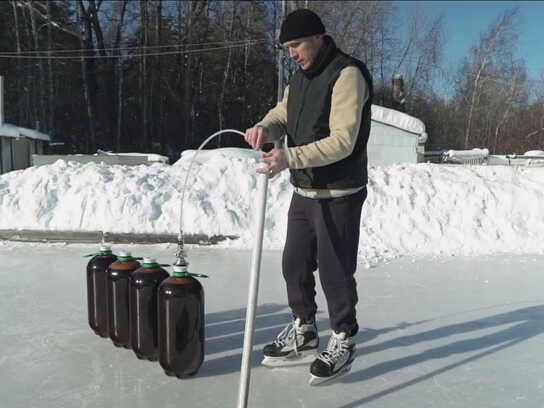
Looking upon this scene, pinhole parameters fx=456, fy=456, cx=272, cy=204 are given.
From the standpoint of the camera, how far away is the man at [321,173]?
192cm

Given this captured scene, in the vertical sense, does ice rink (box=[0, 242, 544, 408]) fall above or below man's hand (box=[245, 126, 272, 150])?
below

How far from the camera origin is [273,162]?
1.82 metres

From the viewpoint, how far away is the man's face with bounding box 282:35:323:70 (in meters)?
2.00

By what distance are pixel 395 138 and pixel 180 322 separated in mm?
9818

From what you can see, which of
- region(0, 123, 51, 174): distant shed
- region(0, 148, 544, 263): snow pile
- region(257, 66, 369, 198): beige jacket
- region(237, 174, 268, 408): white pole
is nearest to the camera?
region(237, 174, 268, 408): white pole

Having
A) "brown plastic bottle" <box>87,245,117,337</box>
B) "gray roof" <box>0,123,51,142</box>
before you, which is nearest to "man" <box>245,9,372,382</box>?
"brown plastic bottle" <box>87,245,117,337</box>

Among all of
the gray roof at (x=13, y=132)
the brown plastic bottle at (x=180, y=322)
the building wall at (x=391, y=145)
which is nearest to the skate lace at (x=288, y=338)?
the brown plastic bottle at (x=180, y=322)

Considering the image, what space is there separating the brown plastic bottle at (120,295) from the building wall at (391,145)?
367 inches

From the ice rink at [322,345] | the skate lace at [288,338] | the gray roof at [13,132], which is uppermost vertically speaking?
the gray roof at [13,132]

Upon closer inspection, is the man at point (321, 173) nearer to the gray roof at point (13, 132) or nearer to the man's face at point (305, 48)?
the man's face at point (305, 48)

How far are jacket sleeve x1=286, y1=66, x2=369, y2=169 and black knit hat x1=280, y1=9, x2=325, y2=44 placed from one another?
22cm

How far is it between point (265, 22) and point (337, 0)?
159 inches

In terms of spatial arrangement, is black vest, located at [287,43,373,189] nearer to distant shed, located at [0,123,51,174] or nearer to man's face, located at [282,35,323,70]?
man's face, located at [282,35,323,70]

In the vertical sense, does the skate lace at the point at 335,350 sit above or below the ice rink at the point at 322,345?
above
